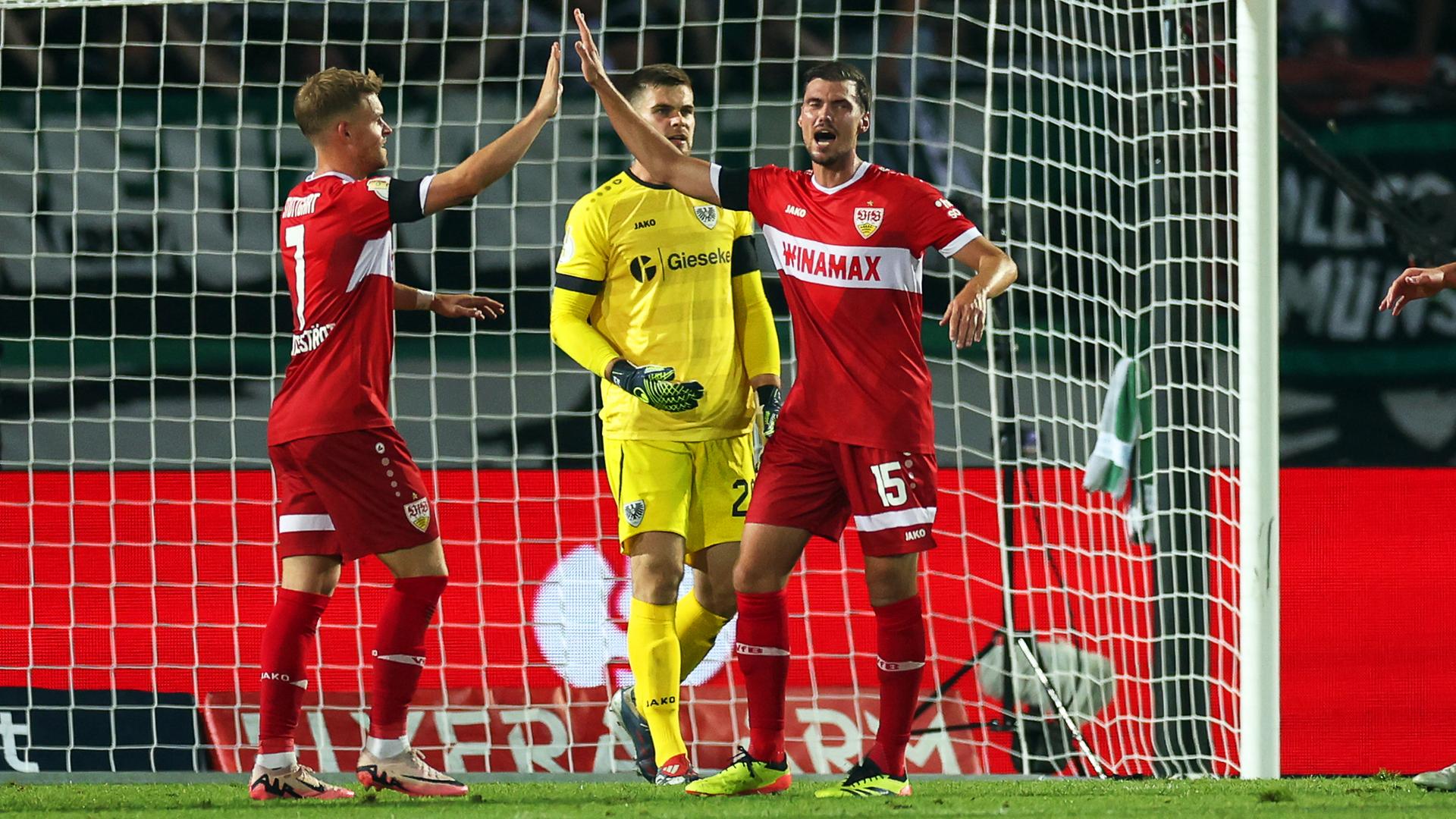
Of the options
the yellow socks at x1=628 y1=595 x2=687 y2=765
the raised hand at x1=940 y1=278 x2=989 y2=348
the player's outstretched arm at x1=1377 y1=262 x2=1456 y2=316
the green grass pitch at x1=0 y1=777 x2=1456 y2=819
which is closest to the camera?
the raised hand at x1=940 y1=278 x2=989 y2=348

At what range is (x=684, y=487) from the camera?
3660 millimetres

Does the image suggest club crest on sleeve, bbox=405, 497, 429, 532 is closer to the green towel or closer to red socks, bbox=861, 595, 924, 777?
red socks, bbox=861, 595, 924, 777

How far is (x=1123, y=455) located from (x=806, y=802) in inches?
86.0

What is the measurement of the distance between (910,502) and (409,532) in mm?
1048

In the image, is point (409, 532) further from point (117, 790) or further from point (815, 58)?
point (815, 58)

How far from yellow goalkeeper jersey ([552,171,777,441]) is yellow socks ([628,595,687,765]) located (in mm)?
421

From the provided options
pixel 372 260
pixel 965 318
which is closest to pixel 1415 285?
pixel 965 318

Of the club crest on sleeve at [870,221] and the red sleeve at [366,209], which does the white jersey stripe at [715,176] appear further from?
the red sleeve at [366,209]

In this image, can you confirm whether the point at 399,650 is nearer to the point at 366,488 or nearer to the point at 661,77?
the point at 366,488

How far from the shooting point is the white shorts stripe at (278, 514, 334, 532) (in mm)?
3400

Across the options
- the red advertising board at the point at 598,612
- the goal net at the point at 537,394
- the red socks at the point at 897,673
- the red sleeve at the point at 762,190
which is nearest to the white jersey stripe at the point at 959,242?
the red sleeve at the point at 762,190

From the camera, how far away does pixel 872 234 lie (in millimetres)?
3264

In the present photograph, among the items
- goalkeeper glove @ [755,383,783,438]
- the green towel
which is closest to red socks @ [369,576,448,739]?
goalkeeper glove @ [755,383,783,438]

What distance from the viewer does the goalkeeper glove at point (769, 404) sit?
368cm
